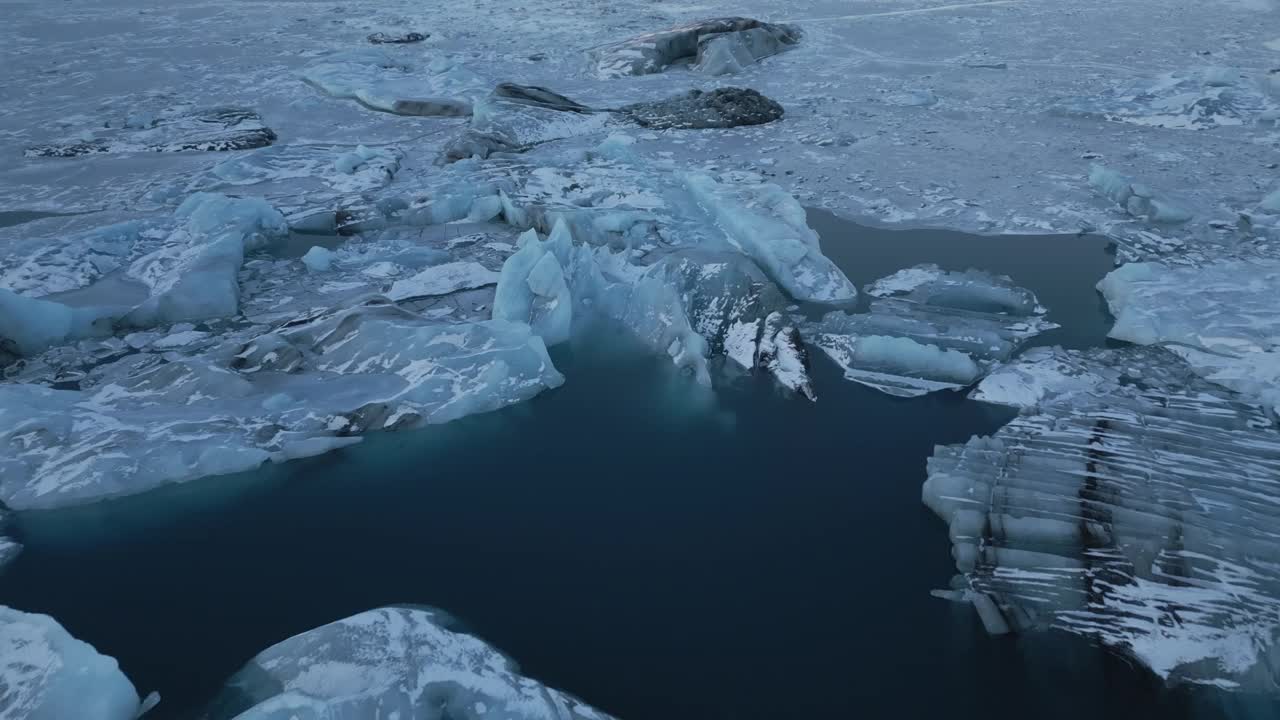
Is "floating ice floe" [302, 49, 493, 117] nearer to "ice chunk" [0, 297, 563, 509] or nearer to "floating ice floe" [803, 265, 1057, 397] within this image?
"ice chunk" [0, 297, 563, 509]

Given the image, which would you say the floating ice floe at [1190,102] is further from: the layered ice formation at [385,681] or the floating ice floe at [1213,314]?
the layered ice formation at [385,681]

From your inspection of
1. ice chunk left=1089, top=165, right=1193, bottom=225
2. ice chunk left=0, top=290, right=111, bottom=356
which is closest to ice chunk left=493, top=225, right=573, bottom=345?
ice chunk left=0, top=290, right=111, bottom=356

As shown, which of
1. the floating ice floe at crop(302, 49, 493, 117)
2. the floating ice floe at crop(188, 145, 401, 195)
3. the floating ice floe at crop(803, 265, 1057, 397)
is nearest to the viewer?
the floating ice floe at crop(803, 265, 1057, 397)

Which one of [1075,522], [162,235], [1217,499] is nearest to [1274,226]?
[1217,499]

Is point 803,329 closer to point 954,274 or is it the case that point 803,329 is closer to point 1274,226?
point 954,274

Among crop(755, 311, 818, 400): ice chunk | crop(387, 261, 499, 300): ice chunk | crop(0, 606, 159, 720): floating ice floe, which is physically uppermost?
crop(0, 606, 159, 720): floating ice floe

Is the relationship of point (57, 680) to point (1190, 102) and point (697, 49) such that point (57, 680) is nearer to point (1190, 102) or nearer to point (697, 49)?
point (1190, 102)
